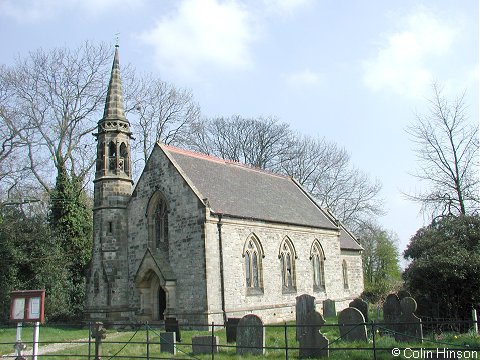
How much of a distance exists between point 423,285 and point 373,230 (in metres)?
35.2

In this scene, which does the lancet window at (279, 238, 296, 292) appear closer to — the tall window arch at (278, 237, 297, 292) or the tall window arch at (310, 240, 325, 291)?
the tall window arch at (278, 237, 297, 292)

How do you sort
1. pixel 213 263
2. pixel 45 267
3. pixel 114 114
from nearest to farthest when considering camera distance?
pixel 213 263 → pixel 114 114 → pixel 45 267

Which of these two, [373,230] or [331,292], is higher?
[373,230]

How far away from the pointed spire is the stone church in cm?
5

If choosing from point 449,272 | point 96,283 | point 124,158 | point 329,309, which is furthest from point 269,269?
point 449,272

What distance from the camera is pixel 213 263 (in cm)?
2172

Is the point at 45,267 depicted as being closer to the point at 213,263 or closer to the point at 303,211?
the point at 213,263

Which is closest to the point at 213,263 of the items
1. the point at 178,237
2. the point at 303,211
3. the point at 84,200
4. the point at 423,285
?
the point at 178,237

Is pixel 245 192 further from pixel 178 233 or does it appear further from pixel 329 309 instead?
pixel 329 309

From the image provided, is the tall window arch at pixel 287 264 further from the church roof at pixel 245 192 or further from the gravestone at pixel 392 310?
the gravestone at pixel 392 310

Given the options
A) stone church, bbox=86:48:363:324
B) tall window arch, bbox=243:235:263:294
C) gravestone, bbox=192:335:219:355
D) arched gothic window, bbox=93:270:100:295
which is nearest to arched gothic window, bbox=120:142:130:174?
stone church, bbox=86:48:363:324

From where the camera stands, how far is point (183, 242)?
73.6 ft

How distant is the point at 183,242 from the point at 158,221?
7.99 ft

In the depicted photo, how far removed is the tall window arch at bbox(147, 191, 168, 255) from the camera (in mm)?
23859
